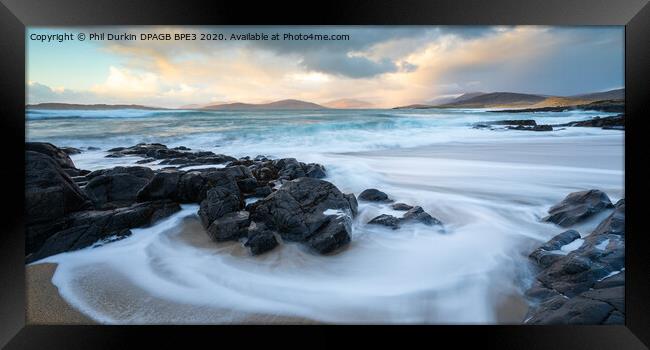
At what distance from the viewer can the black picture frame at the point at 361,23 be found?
6.32 ft

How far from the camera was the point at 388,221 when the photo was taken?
92.7 inches

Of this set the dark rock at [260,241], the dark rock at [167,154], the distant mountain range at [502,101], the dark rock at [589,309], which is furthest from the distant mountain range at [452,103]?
the dark rock at [589,309]

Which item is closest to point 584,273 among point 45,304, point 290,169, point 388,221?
point 388,221

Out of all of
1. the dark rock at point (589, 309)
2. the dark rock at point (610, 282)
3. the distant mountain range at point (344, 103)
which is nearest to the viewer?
the dark rock at point (589, 309)

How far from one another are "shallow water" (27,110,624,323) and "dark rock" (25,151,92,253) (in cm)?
17

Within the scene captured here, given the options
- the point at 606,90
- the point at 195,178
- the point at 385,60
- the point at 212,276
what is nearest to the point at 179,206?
the point at 195,178

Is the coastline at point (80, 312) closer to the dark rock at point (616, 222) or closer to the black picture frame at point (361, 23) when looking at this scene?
the black picture frame at point (361, 23)

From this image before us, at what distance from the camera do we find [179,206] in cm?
247

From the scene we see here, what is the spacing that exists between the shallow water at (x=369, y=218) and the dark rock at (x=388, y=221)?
0.19ft

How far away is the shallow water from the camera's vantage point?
2.04 m

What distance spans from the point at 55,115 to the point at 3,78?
34 centimetres

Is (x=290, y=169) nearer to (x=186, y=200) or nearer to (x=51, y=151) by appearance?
(x=186, y=200)

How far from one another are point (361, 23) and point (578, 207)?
2080 millimetres

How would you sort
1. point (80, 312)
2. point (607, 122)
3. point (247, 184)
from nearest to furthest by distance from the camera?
point (80, 312) → point (607, 122) → point (247, 184)
